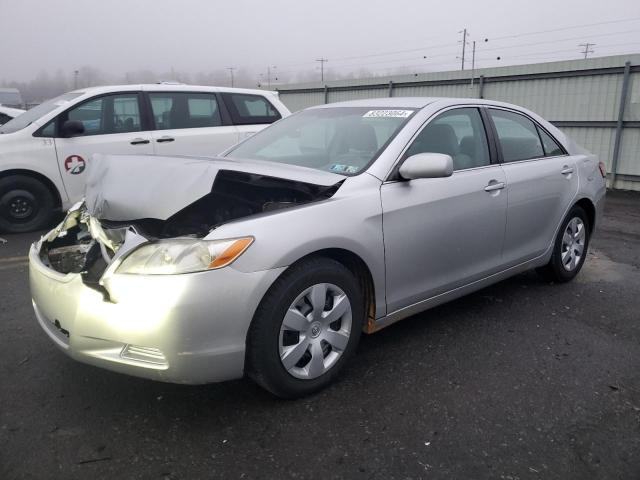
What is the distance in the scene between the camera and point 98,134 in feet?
21.8

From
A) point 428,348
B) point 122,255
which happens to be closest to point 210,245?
point 122,255

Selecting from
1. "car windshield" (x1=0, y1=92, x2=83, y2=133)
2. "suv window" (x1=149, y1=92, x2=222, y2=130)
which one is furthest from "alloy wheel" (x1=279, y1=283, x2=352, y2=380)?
"car windshield" (x1=0, y1=92, x2=83, y2=133)

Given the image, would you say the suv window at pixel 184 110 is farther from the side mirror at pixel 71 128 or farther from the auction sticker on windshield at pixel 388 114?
the auction sticker on windshield at pixel 388 114

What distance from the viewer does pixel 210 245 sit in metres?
2.35

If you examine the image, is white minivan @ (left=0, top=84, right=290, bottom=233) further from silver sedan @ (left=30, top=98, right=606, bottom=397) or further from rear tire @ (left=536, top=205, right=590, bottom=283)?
rear tire @ (left=536, top=205, right=590, bottom=283)

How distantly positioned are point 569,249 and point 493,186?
1.41 m

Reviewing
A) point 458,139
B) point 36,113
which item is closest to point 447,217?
point 458,139

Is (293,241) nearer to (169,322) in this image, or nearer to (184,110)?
(169,322)

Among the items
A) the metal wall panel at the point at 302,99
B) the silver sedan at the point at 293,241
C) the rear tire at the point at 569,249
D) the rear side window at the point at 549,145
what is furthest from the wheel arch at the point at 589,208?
the metal wall panel at the point at 302,99

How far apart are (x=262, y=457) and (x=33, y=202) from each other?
17.7 feet

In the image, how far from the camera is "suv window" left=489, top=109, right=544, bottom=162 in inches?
154

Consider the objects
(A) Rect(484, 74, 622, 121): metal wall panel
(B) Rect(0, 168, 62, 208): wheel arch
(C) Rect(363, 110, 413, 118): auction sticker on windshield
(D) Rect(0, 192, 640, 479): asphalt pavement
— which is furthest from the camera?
(A) Rect(484, 74, 622, 121): metal wall panel

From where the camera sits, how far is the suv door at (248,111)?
759 cm

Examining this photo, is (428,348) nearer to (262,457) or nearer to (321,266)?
(321,266)
